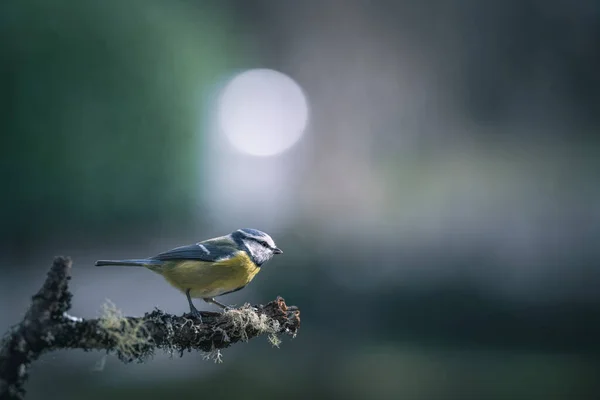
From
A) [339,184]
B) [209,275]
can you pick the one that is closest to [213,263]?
[209,275]

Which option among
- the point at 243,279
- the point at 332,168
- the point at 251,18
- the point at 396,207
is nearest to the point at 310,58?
the point at 251,18

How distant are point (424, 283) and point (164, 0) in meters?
3.71

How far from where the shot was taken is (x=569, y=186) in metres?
6.94

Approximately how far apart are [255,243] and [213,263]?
0.34 ft

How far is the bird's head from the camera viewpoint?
49.5 inches

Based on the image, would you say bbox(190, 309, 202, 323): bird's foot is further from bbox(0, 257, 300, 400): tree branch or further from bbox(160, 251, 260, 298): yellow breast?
bbox(160, 251, 260, 298): yellow breast

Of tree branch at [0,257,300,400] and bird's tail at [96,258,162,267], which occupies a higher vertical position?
bird's tail at [96,258,162,267]

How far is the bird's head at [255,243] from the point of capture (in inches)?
49.5

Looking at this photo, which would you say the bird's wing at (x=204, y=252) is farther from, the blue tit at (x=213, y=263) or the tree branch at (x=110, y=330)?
the tree branch at (x=110, y=330)

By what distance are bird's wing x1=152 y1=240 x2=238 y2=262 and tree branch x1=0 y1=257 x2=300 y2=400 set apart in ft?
0.43

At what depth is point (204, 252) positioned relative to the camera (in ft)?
3.94

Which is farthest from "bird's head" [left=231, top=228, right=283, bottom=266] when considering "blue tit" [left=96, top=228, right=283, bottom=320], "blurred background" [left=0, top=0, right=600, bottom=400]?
"blurred background" [left=0, top=0, right=600, bottom=400]

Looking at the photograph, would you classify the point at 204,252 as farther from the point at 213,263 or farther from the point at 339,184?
the point at 339,184

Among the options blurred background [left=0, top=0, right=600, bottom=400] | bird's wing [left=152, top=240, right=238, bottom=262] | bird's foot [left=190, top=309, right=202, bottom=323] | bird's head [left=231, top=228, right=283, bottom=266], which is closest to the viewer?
bird's foot [left=190, top=309, right=202, bottom=323]
